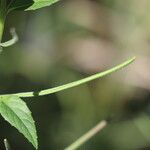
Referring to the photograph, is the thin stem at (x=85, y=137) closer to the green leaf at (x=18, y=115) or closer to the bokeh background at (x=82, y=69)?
the green leaf at (x=18, y=115)

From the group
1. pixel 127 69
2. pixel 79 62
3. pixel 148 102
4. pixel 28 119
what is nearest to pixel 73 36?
pixel 79 62

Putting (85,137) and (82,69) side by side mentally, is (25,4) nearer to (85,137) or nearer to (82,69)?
(85,137)

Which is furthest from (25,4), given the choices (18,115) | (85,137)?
(85,137)

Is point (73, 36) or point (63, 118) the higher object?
point (73, 36)

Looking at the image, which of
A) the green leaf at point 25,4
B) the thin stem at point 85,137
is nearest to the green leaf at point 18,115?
the green leaf at point 25,4

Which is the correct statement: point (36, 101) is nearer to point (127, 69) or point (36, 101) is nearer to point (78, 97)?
point (78, 97)

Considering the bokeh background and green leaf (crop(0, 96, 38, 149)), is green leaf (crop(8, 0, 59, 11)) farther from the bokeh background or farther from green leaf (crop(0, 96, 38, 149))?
the bokeh background
